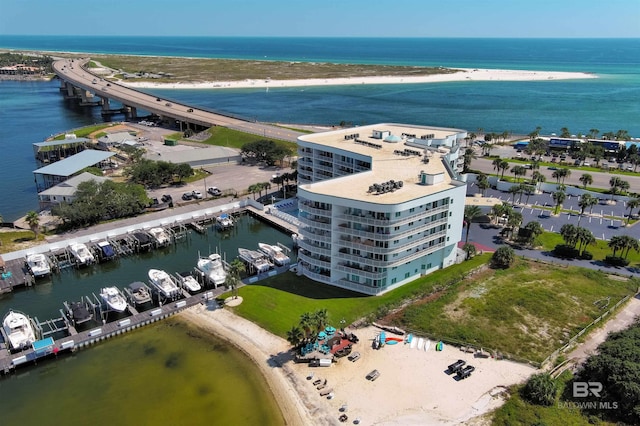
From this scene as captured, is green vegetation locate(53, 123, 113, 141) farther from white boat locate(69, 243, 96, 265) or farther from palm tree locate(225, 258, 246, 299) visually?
palm tree locate(225, 258, 246, 299)

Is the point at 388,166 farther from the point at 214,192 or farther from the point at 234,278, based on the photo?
the point at 214,192

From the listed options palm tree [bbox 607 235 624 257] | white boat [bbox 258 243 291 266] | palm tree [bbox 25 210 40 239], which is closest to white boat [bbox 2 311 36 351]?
palm tree [bbox 25 210 40 239]

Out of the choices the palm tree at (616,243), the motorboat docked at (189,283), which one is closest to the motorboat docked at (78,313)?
the motorboat docked at (189,283)

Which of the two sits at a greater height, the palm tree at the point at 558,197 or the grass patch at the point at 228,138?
the grass patch at the point at 228,138

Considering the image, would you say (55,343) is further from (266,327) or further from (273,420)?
(273,420)

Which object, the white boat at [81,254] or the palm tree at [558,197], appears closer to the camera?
the white boat at [81,254]

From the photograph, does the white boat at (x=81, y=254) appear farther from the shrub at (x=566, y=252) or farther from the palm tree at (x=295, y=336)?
the shrub at (x=566, y=252)

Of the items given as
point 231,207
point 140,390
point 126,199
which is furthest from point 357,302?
point 126,199
